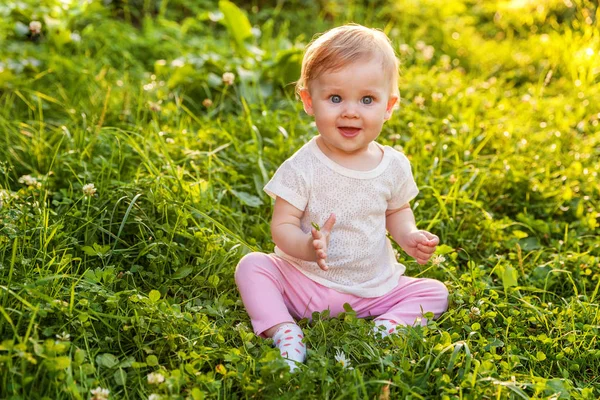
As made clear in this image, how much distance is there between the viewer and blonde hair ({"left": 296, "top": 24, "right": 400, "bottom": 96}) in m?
2.47

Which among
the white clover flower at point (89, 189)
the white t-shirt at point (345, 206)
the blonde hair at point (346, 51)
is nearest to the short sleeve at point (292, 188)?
the white t-shirt at point (345, 206)

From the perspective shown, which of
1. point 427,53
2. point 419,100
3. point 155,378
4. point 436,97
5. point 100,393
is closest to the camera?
point 100,393

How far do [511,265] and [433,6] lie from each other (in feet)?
12.7

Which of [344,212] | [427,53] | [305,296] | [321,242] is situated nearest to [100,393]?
[321,242]

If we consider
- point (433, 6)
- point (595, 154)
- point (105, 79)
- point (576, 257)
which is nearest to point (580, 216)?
point (576, 257)

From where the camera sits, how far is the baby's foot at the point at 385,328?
2439 mm

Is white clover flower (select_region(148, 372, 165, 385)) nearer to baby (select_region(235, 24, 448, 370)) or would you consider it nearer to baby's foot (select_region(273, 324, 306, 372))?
baby's foot (select_region(273, 324, 306, 372))

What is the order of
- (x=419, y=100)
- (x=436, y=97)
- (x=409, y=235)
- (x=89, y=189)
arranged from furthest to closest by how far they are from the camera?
(x=436, y=97) → (x=419, y=100) → (x=89, y=189) → (x=409, y=235)

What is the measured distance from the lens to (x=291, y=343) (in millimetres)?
2371

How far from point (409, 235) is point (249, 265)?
1.89 feet

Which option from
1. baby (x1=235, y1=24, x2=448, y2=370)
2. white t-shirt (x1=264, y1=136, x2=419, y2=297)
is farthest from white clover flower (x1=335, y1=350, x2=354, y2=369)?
white t-shirt (x1=264, y1=136, x2=419, y2=297)

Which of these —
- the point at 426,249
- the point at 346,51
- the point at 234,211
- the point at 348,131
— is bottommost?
the point at 234,211

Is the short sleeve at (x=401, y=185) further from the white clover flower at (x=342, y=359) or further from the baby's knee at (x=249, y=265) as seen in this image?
the white clover flower at (x=342, y=359)

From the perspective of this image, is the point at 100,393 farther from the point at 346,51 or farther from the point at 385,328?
the point at 346,51
